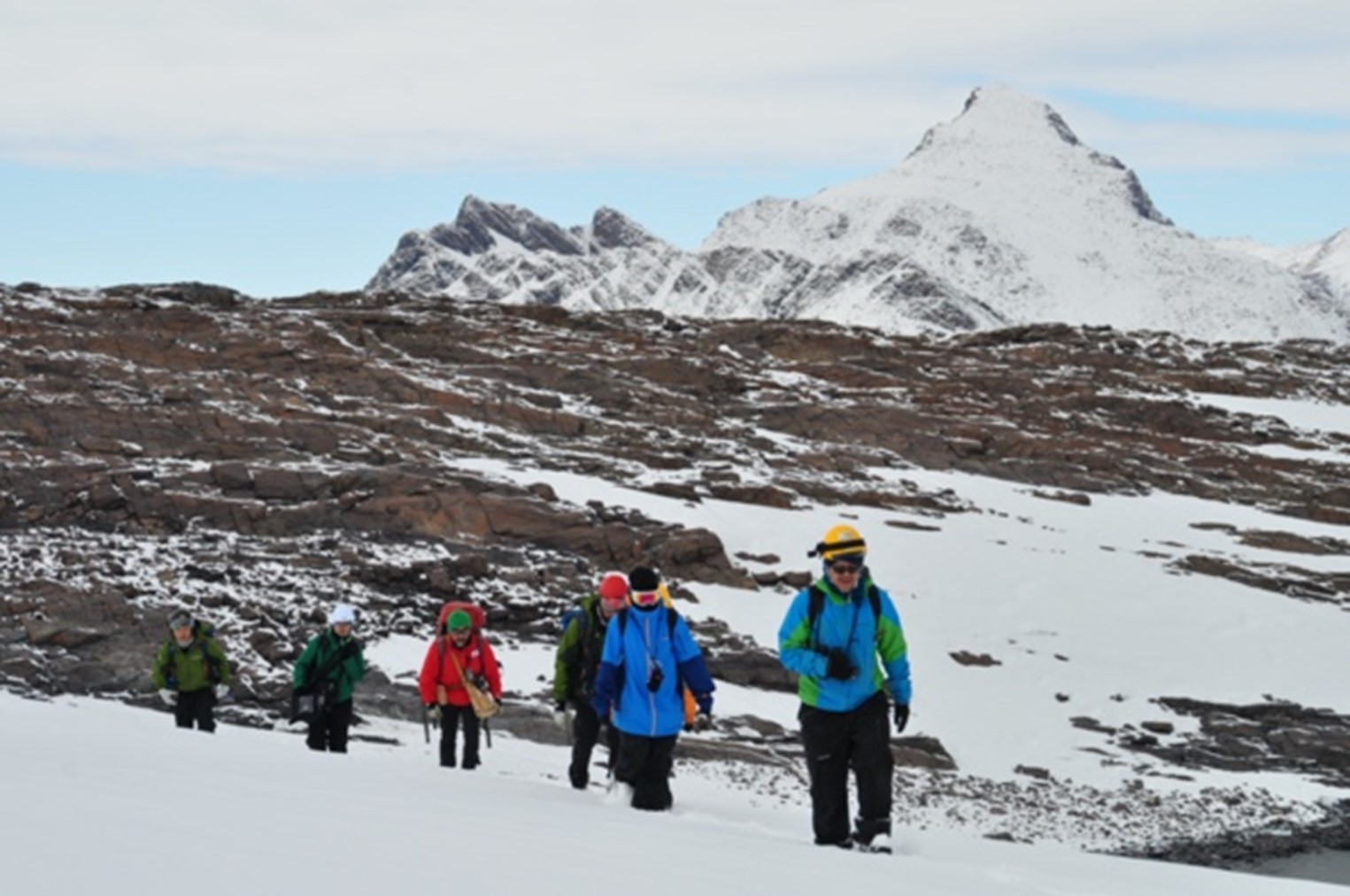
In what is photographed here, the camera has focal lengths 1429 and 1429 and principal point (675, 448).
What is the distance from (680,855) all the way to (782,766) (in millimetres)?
13962

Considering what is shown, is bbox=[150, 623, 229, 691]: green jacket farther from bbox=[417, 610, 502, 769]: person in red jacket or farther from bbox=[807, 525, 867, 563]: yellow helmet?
bbox=[807, 525, 867, 563]: yellow helmet

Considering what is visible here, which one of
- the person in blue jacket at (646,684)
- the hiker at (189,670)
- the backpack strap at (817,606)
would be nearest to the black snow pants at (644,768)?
the person in blue jacket at (646,684)

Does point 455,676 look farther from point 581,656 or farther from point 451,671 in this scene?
point 581,656

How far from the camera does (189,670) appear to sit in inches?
597

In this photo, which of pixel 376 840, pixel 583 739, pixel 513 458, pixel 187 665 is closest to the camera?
pixel 376 840

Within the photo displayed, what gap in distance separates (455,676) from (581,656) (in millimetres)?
1708

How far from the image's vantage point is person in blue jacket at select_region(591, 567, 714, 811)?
33.7 ft

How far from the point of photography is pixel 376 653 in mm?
23484

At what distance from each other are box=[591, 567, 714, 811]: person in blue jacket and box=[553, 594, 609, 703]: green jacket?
8.38 feet

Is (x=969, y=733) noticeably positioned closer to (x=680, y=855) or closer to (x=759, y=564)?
(x=759, y=564)

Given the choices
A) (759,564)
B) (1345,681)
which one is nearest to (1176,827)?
(1345,681)

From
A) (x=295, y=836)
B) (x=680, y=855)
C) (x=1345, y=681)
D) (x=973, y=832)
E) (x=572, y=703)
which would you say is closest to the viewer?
(x=295, y=836)

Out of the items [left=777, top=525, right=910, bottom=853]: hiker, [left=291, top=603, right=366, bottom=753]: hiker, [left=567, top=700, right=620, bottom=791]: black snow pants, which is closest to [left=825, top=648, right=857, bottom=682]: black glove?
[left=777, top=525, right=910, bottom=853]: hiker

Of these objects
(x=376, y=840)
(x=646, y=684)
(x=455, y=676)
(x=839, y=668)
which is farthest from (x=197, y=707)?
(x=376, y=840)
